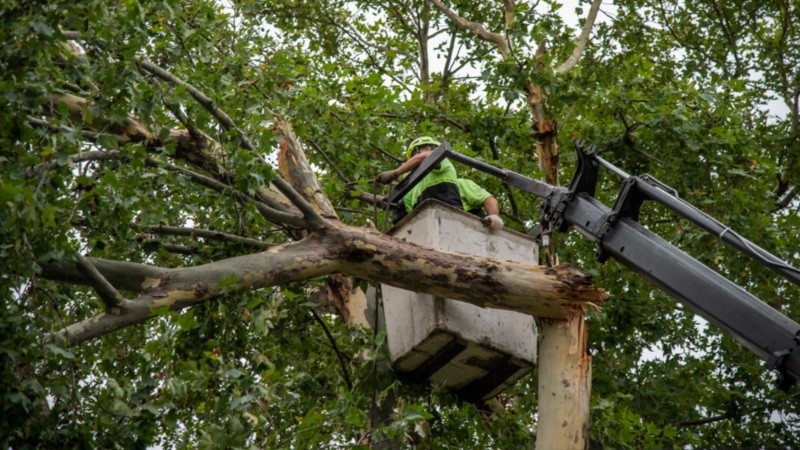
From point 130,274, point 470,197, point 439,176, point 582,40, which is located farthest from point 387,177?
point 582,40

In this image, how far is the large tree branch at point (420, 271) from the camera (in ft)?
24.4

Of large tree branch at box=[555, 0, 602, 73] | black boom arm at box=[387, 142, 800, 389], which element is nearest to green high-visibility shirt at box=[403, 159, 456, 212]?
black boom arm at box=[387, 142, 800, 389]

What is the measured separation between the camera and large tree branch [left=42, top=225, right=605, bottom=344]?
24.4 ft

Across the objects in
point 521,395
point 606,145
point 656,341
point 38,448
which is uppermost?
point 606,145

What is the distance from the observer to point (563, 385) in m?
7.76

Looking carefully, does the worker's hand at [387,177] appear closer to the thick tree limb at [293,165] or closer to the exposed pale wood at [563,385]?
the thick tree limb at [293,165]

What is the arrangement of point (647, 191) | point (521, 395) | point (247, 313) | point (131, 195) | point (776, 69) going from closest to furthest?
1. point (131, 195)
2. point (647, 191)
3. point (247, 313)
4. point (521, 395)
5. point (776, 69)

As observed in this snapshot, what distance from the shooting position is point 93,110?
679 centimetres

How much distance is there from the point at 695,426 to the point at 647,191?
6879mm

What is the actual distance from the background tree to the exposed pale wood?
30.8 inches

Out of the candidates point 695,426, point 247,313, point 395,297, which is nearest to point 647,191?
point 395,297

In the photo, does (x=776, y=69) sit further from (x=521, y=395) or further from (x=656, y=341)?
A: (x=521, y=395)

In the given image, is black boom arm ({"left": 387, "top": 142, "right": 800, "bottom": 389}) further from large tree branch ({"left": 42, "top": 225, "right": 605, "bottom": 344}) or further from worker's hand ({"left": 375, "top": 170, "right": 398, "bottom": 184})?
large tree branch ({"left": 42, "top": 225, "right": 605, "bottom": 344})

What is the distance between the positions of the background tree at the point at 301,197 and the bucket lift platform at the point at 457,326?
0.90ft
